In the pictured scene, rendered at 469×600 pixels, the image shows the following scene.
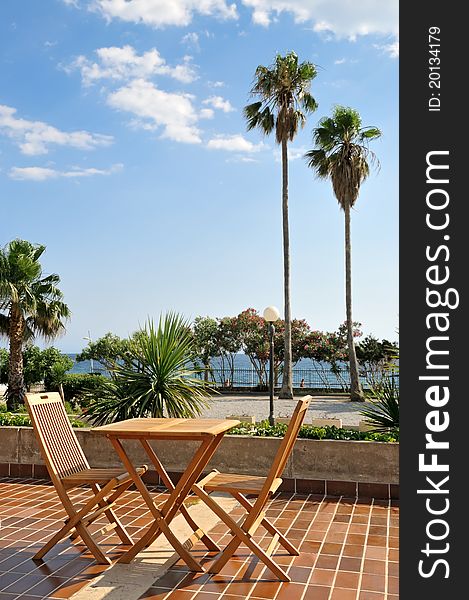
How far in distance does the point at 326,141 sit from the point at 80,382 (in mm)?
12459

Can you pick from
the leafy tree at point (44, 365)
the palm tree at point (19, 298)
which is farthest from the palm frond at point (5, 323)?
the leafy tree at point (44, 365)

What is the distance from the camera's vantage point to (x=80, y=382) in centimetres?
1989

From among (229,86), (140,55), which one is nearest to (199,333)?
(229,86)

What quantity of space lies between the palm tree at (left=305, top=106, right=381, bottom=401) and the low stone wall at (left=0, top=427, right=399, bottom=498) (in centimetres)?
1755

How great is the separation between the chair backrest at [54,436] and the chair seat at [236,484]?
3.30 feet

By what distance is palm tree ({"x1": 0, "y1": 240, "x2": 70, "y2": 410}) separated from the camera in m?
18.6

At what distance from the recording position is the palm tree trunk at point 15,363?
61.0ft

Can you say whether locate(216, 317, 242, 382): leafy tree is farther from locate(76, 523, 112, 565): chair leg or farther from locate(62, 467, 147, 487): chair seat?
locate(76, 523, 112, 565): chair leg

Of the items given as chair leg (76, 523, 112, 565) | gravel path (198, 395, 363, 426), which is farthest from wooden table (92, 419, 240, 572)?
gravel path (198, 395, 363, 426)

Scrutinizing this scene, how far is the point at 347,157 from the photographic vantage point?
23.8m

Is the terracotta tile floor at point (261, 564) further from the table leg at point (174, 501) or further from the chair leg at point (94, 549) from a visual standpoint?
the table leg at point (174, 501)

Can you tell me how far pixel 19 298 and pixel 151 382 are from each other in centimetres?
1263

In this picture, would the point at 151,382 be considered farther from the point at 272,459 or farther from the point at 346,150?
the point at 346,150

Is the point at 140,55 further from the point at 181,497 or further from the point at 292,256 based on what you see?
the point at 292,256
